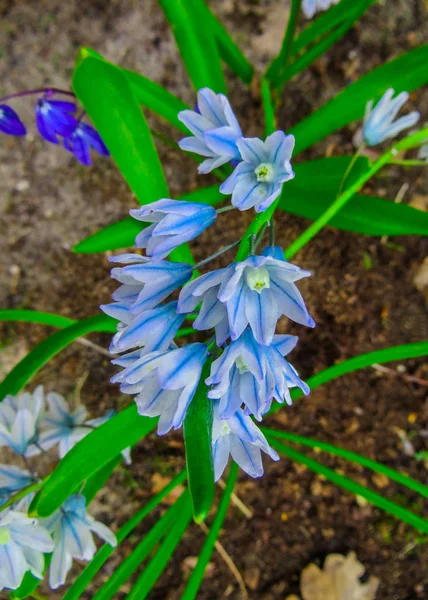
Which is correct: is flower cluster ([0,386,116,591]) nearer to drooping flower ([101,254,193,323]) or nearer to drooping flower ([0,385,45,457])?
drooping flower ([0,385,45,457])

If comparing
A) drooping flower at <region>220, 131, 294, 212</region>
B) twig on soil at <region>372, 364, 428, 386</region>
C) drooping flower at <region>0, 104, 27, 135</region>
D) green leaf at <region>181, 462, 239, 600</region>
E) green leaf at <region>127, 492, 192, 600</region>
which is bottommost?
twig on soil at <region>372, 364, 428, 386</region>

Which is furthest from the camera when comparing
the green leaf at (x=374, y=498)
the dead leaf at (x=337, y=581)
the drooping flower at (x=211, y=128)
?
the dead leaf at (x=337, y=581)

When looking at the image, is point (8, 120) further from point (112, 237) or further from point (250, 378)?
point (250, 378)

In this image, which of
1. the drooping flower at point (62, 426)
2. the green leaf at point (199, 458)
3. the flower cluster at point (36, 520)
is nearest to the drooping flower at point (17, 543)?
the flower cluster at point (36, 520)

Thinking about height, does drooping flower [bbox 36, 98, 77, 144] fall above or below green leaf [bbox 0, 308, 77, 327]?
above

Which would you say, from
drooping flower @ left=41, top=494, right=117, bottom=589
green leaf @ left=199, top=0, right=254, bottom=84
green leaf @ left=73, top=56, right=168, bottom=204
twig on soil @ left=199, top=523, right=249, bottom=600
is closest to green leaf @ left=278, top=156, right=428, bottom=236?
green leaf @ left=73, top=56, right=168, bottom=204

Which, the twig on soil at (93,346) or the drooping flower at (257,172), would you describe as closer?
the drooping flower at (257,172)

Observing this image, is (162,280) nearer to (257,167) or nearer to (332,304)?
(257,167)

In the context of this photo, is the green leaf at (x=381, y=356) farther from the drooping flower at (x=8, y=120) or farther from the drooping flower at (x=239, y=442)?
the drooping flower at (x=8, y=120)
